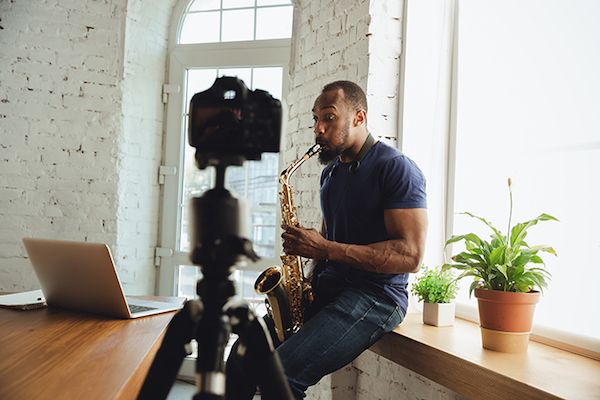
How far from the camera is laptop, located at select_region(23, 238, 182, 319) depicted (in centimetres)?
146

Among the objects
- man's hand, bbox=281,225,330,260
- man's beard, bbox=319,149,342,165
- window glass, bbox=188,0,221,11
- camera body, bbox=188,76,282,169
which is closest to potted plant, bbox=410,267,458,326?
man's hand, bbox=281,225,330,260

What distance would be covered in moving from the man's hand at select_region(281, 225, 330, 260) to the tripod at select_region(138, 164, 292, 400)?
115 cm

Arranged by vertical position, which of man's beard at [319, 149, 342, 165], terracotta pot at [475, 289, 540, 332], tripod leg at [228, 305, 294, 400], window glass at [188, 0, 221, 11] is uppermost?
window glass at [188, 0, 221, 11]

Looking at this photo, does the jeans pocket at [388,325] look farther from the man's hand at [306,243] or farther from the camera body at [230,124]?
the camera body at [230,124]

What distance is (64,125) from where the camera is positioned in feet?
11.0

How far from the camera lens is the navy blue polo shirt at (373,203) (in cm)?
196

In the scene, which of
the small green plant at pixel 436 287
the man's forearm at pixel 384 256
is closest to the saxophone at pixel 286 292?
the man's forearm at pixel 384 256

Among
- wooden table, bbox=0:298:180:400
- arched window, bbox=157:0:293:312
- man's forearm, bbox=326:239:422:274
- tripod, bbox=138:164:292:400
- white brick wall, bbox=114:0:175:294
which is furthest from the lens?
arched window, bbox=157:0:293:312

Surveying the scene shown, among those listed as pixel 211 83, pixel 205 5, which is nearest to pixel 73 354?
pixel 211 83

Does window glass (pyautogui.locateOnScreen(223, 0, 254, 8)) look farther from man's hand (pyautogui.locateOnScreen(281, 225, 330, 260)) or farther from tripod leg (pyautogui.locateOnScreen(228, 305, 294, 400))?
tripod leg (pyautogui.locateOnScreen(228, 305, 294, 400))

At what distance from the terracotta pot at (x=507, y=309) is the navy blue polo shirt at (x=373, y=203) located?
0.36m

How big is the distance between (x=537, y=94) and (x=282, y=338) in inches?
54.1

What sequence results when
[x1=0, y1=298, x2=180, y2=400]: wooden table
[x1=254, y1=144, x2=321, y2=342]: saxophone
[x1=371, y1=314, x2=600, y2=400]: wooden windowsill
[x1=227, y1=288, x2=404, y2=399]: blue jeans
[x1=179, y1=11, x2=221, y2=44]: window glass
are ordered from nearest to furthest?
[x1=0, y1=298, x2=180, y2=400]: wooden table < [x1=371, y1=314, x2=600, y2=400]: wooden windowsill < [x1=227, y1=288, x2=404, y2=399]: blue jeans < [x1=254, y1=144, x2=321, y2=342]: saxophone < [x1=179, y1=11, x2=221, y2=44]: window glass

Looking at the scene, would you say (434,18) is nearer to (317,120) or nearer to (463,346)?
(317,120)
